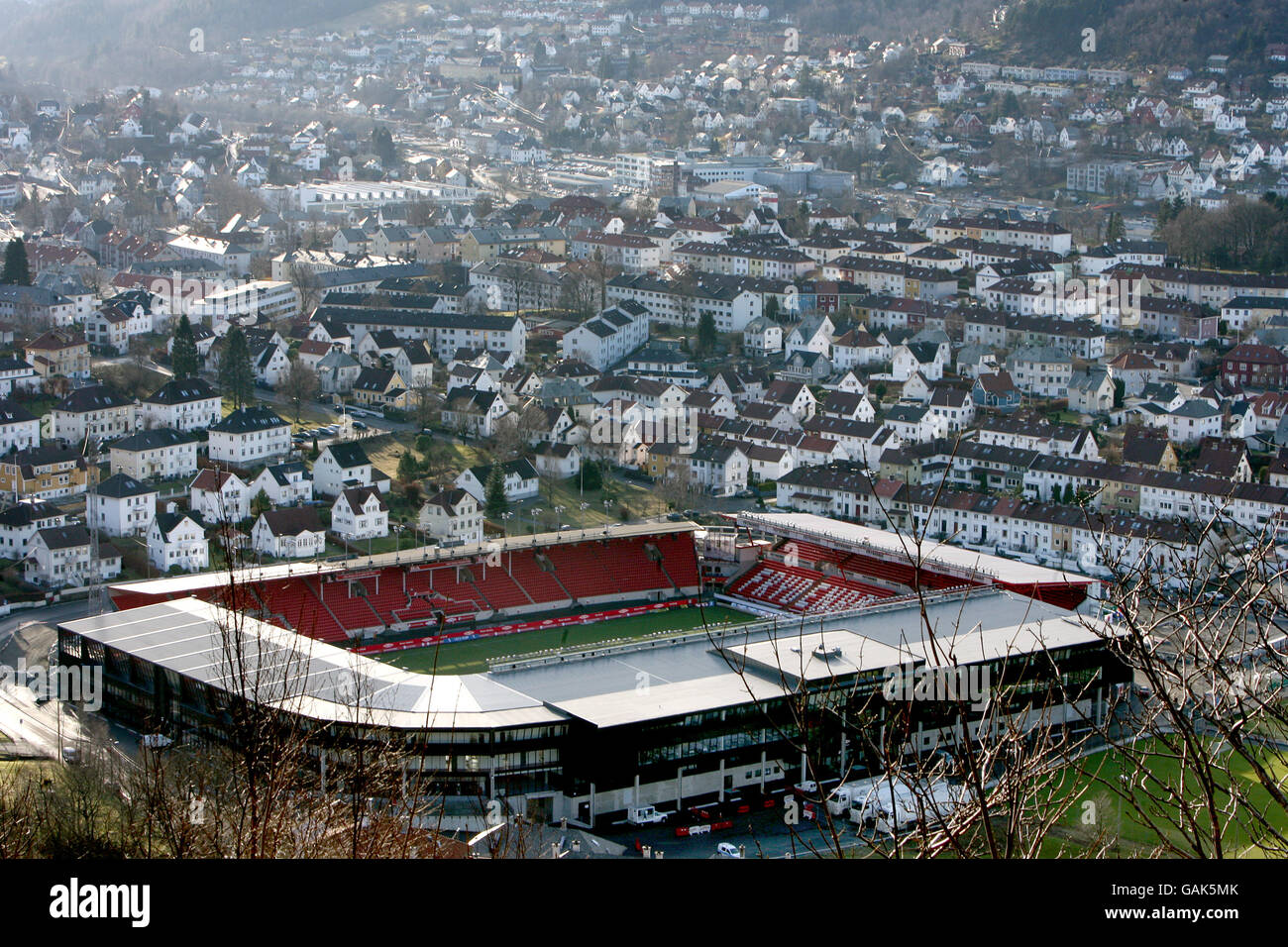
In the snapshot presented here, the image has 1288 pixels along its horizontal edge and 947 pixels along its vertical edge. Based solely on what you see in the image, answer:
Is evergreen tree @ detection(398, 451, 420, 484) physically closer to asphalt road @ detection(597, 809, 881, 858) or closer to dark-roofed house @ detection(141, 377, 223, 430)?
dark-roofed house @ detection(141, 377, 223, 430)

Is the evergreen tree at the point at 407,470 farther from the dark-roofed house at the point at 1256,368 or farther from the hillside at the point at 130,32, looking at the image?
the hillside at the point at 130,32

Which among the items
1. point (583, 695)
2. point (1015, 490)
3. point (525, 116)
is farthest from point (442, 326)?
point (525, 116)

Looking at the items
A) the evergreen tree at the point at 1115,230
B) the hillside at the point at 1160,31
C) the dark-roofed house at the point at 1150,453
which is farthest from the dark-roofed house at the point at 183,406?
the hillside at the point at 1160,31

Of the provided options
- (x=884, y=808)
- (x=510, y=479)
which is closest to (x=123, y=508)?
(x=510, y=479)

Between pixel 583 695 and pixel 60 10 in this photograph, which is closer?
pixel 583 695
